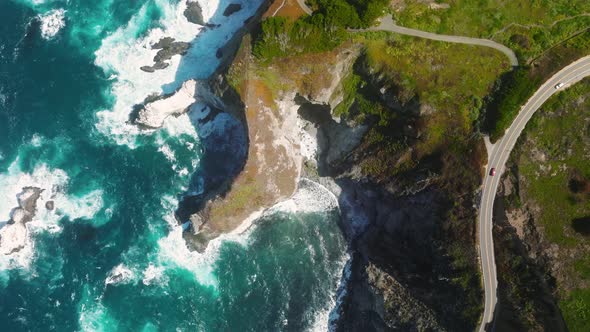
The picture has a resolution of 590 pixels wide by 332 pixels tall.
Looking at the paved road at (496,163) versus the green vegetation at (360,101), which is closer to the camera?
the paved road at (496,163)

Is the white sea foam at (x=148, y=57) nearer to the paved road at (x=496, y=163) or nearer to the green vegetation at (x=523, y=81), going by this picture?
the green vegetation at (x=523, y=81)

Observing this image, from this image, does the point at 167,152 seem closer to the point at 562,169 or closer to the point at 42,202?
the point at 42,202

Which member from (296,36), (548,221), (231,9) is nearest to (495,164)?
(548,221)

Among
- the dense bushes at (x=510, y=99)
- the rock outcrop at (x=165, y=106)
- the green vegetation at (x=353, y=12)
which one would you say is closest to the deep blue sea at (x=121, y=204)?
the rock outcrop at (x=165, y=106)

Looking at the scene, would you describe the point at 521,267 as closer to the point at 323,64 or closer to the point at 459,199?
the point at 459,199

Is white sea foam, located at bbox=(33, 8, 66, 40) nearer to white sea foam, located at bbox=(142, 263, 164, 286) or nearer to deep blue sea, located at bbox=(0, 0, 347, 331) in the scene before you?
deep blue sea, located at bbox=(0, 0, 347, 331)

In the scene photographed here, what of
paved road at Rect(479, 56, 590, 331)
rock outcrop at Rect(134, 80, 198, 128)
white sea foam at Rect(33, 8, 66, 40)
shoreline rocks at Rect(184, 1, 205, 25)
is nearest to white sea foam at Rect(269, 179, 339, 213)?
rock outcrop at Rect(134, 80, 198, 128)
